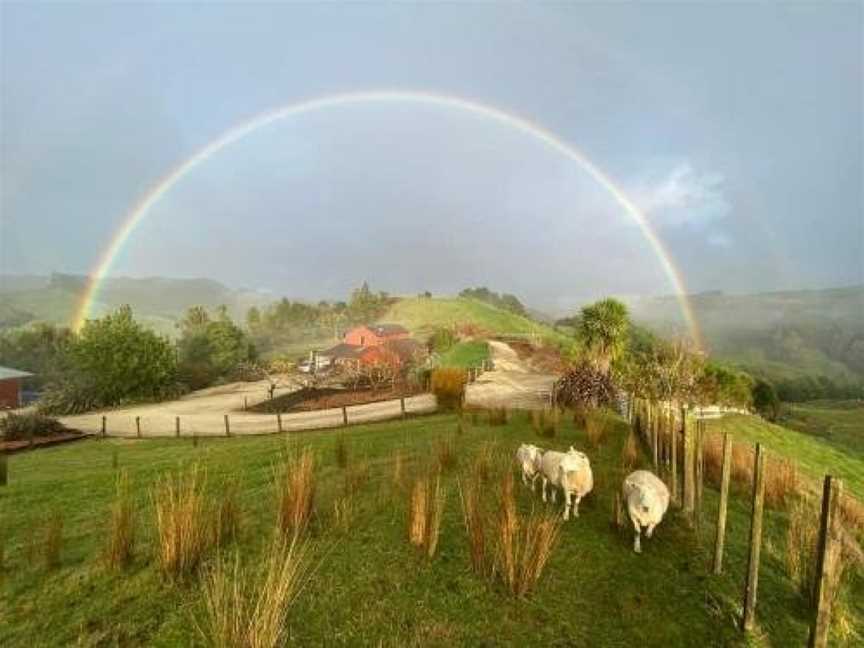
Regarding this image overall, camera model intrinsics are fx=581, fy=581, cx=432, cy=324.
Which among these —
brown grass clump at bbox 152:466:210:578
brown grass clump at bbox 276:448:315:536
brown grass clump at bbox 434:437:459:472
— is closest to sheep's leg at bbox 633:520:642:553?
brown grass clump at bbox 434:437:459:472

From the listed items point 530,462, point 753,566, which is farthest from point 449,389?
point 753,566

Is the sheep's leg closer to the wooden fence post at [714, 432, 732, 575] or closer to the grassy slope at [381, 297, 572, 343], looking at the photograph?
the wooden fence post at [714, 432, 732, 575]

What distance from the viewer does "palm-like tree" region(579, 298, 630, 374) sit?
29.0 meters

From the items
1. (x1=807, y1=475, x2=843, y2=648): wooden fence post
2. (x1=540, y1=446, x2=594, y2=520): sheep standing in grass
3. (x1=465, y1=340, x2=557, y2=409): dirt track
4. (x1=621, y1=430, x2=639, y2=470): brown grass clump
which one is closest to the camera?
(x1=807, y1=475, x2=843, y2=648): wooden fence post

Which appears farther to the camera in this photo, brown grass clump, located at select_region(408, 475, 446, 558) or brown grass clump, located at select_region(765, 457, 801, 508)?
brown grass clump, located at select_region(765, 457, 801, 508)

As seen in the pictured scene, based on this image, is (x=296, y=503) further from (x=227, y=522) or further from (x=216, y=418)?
(x=216, y=418)

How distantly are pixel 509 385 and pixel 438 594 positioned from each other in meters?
27.3

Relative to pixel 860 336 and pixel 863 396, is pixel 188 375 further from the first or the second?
pixel 860 336

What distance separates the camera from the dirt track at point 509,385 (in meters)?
24.4

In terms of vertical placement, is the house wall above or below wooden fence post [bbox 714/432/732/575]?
below

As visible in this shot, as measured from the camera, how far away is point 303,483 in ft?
21.6

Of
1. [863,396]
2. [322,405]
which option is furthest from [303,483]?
[863,396]

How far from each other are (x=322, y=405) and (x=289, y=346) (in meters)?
66.0

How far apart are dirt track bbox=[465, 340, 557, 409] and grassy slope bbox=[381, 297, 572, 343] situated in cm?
3360
